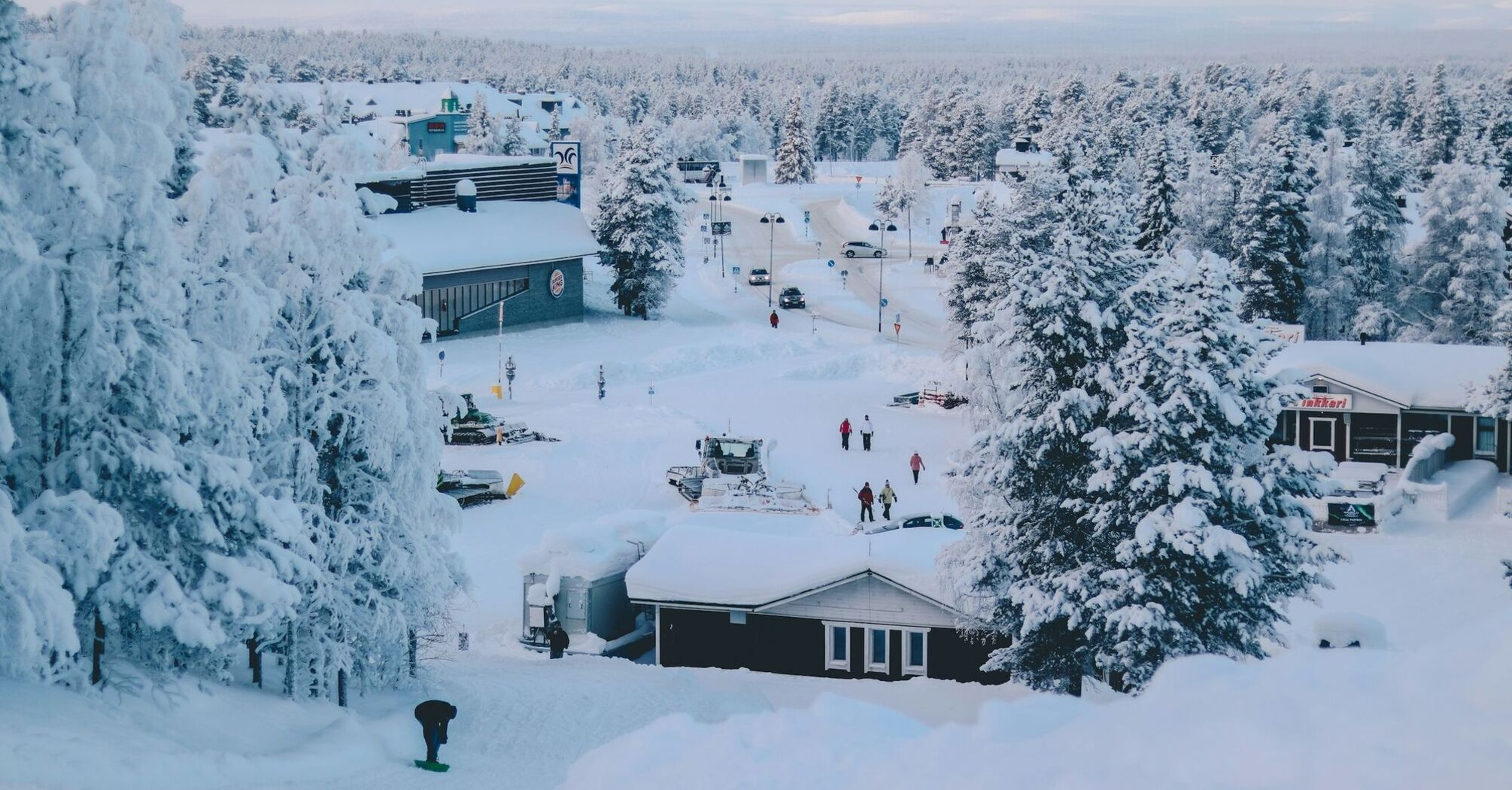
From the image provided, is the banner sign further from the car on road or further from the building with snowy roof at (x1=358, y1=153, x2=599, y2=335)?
the car on road

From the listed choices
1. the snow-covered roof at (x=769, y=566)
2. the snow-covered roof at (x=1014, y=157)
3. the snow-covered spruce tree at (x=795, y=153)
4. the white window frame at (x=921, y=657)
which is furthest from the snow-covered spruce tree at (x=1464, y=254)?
the snow-covered spruce tree at (x=795, y=153)

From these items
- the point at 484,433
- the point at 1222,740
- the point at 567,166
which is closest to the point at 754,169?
the point at 567,166

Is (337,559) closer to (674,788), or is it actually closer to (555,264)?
(674,788)

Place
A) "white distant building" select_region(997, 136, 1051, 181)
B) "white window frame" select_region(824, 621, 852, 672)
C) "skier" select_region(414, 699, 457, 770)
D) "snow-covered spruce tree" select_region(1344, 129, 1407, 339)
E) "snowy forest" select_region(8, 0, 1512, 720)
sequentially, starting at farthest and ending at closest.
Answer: "white distant building" select_region(997, 136, 1051, 181), "snow-covered spruce tree" select_region(1344, 129, 1407, 339), "white window frame" select_region(824, 621, 852, 672), "skier" select_region(414, 699, 457, 770), "snowy forest" select_region(8, 0, 1512, 720)

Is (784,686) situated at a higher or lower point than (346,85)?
lower

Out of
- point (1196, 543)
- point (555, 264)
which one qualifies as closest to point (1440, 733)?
point (1196, 543)

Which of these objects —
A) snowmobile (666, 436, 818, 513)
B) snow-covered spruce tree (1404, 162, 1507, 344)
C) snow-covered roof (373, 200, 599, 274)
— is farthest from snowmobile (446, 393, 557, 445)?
snow-covered spruce tree (1404, 162, 1507, 344)
